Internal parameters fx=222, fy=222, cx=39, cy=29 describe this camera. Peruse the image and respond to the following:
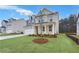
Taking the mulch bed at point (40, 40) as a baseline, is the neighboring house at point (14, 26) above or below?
above

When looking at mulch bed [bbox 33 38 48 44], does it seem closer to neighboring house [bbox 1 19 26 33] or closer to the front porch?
the front porch

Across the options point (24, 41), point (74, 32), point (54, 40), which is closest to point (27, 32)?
point (24, 41)

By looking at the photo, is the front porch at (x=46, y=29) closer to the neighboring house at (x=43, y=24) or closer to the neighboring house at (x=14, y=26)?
the neighboring house at (x=43, y=24)

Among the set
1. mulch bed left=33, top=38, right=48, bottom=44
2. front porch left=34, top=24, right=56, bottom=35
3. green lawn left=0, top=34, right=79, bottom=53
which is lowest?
green lawn left=0, top=34, right=79, bottom=53

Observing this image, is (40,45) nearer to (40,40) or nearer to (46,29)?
(40,40)

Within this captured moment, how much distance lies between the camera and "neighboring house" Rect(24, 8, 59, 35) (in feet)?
8.46

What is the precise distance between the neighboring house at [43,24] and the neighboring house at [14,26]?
6 centimetres

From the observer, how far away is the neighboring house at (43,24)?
2.58 m

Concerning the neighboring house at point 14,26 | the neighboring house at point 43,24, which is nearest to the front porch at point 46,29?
the neighboring house at point 43,24

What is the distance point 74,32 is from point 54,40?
248 mm

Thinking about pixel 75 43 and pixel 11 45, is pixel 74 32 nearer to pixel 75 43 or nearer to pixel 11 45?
pixel 75 43

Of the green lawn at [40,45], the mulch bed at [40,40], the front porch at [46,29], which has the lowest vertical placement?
the green lawn at [40,45]

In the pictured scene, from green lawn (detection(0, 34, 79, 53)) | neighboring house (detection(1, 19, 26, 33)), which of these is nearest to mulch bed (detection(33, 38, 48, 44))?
green lawn (detection(0, 34, 79, 53))

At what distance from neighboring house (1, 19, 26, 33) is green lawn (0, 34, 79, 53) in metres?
0.12
